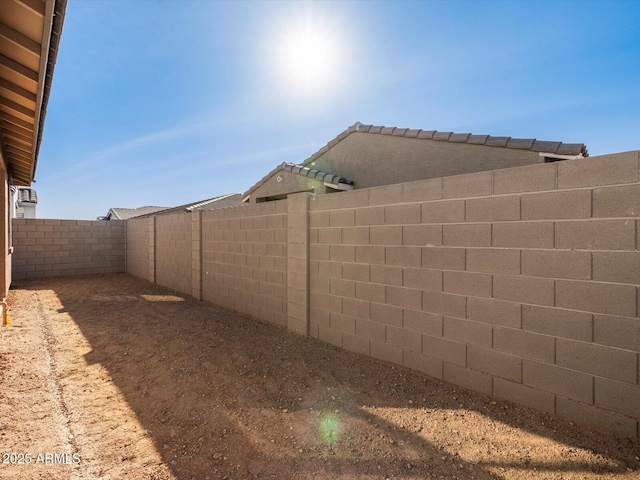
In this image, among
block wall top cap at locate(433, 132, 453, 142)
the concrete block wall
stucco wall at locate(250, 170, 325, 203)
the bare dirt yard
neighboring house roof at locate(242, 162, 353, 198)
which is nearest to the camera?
the bare dirt yard

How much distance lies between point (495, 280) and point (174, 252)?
28.4 ft

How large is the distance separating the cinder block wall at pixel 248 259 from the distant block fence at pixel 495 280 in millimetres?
431

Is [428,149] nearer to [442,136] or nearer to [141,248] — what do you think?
[442,136]

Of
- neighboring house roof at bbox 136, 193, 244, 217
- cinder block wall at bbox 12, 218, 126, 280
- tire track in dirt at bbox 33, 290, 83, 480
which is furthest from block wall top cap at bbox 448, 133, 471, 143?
cinder block wall at bbox 12, 218, 126, 280

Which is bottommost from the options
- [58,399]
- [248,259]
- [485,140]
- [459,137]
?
[58,399]

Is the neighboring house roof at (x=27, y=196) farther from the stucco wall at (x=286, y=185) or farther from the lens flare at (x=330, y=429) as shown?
the lens flare at (x=330, y=429)

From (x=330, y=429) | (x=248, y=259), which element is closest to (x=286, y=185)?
(x=248, y=259)

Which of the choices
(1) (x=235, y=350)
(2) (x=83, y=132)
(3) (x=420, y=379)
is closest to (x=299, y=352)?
(1) (x=235, y=350)

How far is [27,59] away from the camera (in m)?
3.13

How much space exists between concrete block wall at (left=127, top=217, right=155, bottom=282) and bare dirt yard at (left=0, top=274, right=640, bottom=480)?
6.04m

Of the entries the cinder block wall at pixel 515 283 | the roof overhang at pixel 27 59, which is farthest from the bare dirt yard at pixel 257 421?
the roof overhang at pixel 27 59

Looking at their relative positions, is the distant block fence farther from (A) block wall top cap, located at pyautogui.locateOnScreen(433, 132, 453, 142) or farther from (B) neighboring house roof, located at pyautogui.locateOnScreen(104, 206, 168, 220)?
(B) neighboring house roof, located at pyautogui.locateOnScreen(104, 206, 168, 220)

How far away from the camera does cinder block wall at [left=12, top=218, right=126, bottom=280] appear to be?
1119 centimetres

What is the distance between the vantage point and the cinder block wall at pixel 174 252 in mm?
8391
